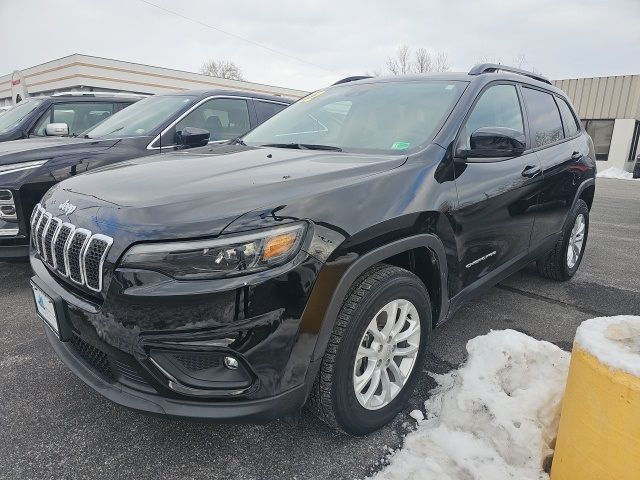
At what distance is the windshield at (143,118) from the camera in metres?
4.59

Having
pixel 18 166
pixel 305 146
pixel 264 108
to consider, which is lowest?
pixel 18 166

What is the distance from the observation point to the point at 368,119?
2.85 m

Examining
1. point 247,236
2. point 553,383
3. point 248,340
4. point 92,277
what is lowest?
point 553,383

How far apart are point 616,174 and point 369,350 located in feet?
77.6

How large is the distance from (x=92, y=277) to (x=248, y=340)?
2.22 feet

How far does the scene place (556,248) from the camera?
4145 millimetres

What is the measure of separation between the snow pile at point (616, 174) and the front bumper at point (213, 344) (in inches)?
913

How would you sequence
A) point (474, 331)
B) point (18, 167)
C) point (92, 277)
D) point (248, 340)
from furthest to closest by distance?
point (18, 167) → point (474, 331) → point (92, 277) → point (248, 340)

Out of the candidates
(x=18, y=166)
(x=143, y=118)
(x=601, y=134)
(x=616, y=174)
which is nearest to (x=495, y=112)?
(x=143, y=118)

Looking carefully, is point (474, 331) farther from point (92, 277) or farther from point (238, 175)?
point (92, 277)

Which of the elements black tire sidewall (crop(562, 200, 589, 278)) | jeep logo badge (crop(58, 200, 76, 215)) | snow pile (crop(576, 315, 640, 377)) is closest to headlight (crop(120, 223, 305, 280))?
jeep logo badge (crop(58, 200, 76, 215))

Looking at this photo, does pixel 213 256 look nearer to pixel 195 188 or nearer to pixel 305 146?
pixel 195 188

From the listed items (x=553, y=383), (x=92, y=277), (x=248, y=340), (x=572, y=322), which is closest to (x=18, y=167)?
(x=92, y=277)

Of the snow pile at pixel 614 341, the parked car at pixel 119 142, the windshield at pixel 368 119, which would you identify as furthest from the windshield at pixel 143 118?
the snow pile at pixel 614 341
